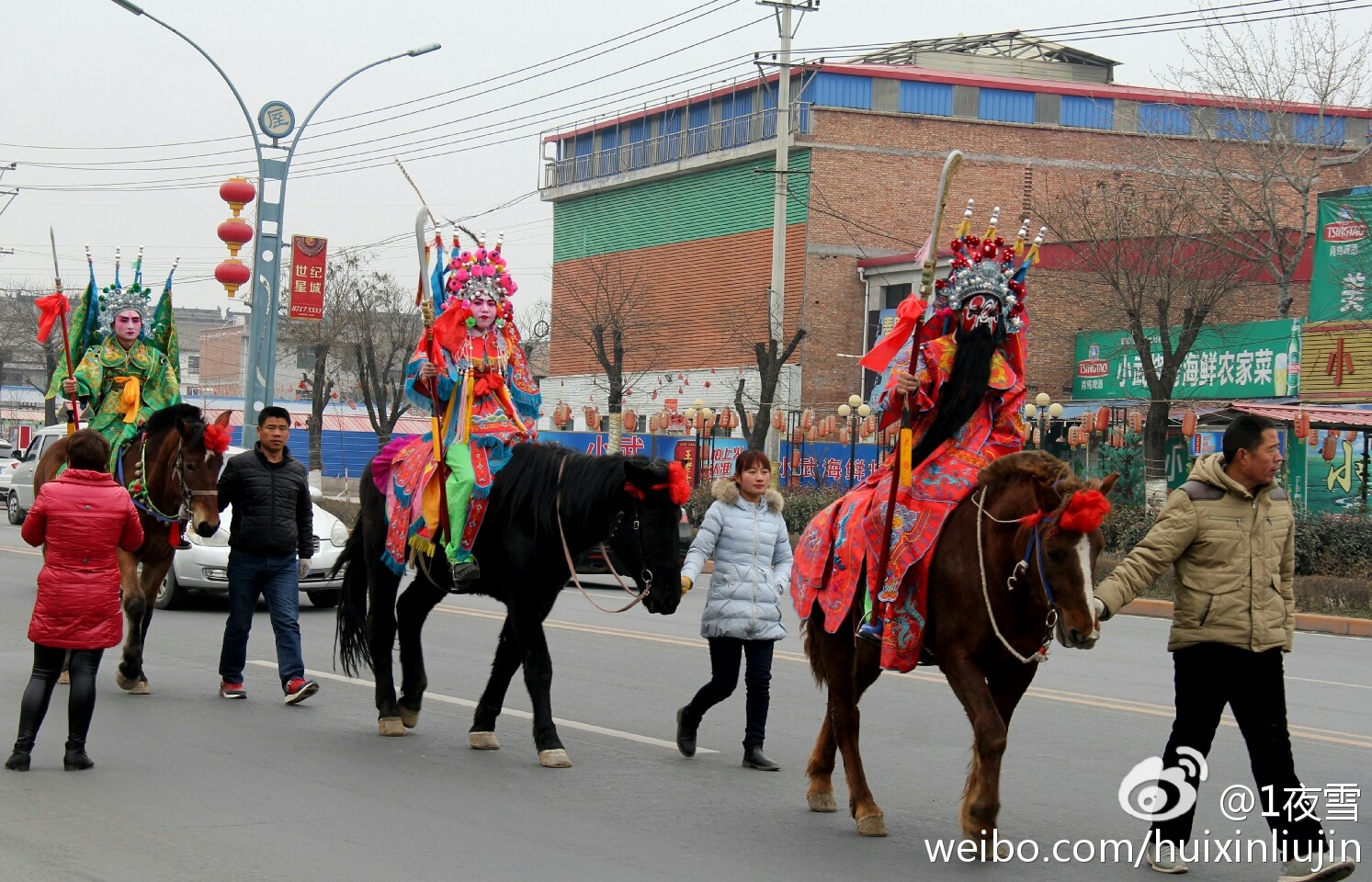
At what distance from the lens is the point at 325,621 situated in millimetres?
16156

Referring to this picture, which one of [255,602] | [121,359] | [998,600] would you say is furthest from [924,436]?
[121,359]

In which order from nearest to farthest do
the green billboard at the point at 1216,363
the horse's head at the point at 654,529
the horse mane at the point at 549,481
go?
the horse's head at the point at 654,529
the horse mane at the point at 549,481
the green billboard at the point at 1216,363

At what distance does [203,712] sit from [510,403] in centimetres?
294

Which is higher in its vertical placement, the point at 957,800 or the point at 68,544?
the point at 68,544

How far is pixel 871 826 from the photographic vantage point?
291 inches

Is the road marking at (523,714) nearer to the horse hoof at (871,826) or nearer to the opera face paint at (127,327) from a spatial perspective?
the horse hoof at (871,826)

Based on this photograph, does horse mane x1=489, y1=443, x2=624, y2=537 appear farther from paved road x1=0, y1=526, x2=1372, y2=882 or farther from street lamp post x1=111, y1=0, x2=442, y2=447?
street lamp post x1=111, y1=0, x2=442, y2=447

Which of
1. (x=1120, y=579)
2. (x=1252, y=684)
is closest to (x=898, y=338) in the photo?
(x=1120, y=579)

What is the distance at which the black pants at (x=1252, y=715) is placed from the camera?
6473 mm

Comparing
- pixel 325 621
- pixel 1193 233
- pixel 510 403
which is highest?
pixel 1193 233

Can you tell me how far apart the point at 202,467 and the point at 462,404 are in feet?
7.91

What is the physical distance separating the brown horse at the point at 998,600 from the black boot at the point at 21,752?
4.36m

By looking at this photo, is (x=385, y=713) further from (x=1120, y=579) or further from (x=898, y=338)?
(x=1120, y=579)

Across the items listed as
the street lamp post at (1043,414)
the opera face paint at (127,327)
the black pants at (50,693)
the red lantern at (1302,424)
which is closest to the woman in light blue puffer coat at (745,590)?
the black pants at (50,693)
